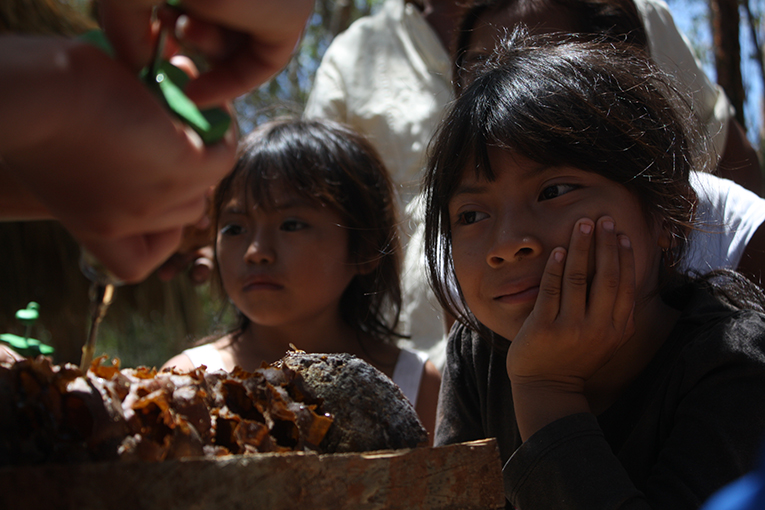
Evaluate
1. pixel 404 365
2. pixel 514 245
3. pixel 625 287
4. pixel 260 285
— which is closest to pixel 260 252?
pixel 260 285

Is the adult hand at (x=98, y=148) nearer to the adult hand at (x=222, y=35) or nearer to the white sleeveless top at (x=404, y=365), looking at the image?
the adult hand at (x=222, y=35)

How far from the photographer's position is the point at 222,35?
0.73 m

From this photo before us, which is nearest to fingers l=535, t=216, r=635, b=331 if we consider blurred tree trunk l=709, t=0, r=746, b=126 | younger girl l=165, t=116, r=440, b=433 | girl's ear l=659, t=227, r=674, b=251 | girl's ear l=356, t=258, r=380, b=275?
girl's ear l=659, t=227, r=674, b=251

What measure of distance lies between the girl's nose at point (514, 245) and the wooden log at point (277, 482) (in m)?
0.48

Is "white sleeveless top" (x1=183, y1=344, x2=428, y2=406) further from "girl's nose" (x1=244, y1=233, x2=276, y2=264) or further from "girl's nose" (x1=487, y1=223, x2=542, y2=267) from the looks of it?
"girl's nose" (x1=487, y1=223, x2=542, y2=267)

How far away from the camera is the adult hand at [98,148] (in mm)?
586

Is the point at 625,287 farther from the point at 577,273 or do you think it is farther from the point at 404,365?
the point at 404,365

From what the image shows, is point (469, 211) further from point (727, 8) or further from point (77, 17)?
point (727, 8)

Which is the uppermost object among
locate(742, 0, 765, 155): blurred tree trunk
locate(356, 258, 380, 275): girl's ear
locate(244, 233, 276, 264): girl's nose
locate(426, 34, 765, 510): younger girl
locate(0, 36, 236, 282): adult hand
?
locate(0, 36, 236, 282): adult hand

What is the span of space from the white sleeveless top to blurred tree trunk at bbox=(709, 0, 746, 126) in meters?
3.48

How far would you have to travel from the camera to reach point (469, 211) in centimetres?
132

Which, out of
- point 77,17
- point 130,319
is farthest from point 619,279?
point 130,319

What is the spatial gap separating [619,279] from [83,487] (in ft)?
2.98

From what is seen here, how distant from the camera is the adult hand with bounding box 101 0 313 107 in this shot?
2.10 feet
